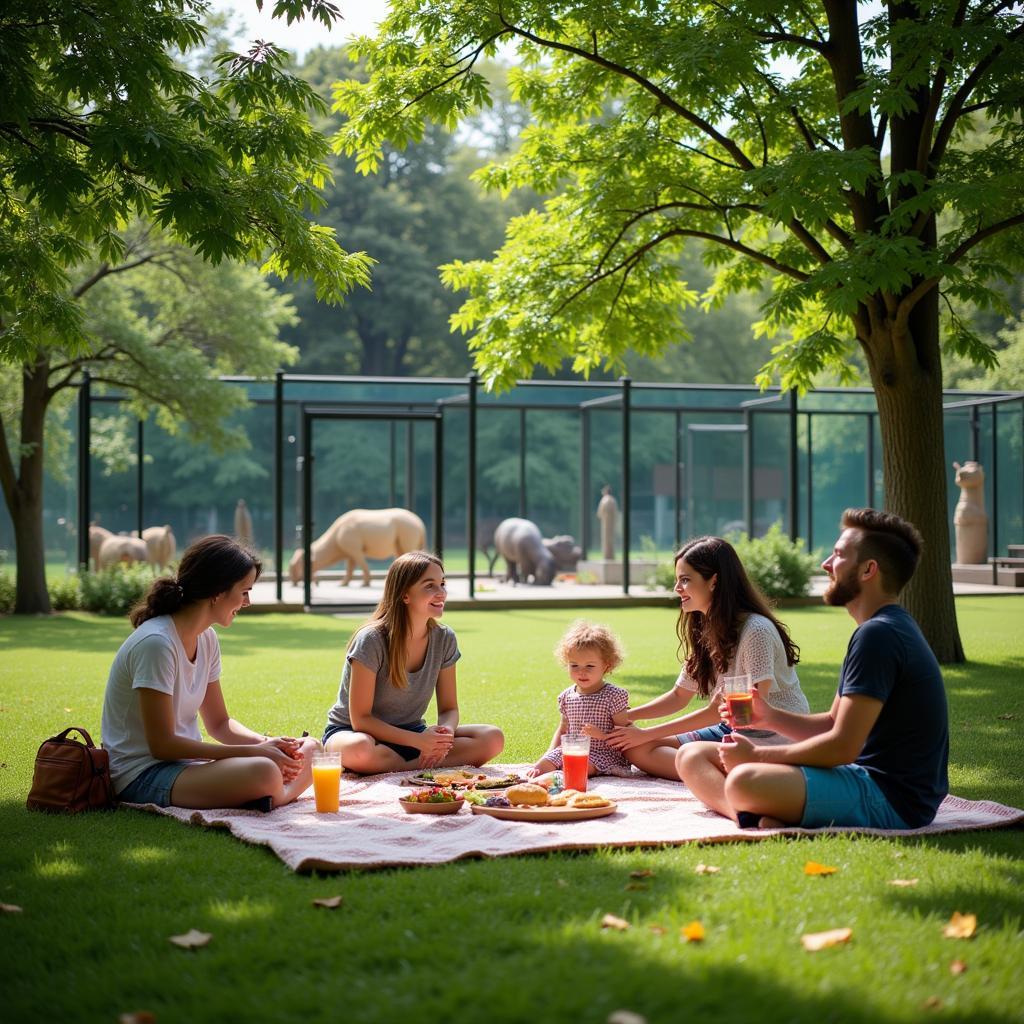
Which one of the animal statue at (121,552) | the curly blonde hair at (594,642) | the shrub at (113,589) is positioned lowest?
the shrub at (113,589)

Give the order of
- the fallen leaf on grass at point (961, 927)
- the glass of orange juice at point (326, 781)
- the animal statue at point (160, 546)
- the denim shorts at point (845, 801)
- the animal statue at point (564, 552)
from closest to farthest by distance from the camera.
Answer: the fallen leaf on grass at point (961, 927) < the denim shorts at point (845, 801) < the glass of orange juice at point (326, 781) < the animal statue at point (160, 546) < the animal statue at point (564, 552)

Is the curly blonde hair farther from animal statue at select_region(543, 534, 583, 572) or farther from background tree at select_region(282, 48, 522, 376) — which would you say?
background tree at select_region(282, 48, 522, 376)

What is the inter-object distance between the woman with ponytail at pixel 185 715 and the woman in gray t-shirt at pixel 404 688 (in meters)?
0.58

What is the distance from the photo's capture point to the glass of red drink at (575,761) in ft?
15.9

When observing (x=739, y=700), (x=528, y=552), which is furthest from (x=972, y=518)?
(x=739, y=700)

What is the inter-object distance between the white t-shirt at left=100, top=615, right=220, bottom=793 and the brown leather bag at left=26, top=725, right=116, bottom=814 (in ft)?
0.25

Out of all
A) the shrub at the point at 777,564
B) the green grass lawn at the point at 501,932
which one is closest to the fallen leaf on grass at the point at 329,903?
the green grass lawn at the point at 501,932

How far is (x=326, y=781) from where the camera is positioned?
4605 millimetres

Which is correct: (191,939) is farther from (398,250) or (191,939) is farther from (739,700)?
(398,250)

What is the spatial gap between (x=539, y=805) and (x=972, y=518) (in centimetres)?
1769

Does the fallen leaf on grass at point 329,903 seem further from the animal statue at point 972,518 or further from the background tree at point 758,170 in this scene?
the animal statue at point 972,518

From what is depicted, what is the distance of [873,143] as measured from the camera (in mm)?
9562

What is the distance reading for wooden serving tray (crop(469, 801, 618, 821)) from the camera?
4.49 m

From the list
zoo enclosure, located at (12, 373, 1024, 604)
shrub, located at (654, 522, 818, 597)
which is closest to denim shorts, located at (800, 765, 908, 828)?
zoo enclosure, located at (12, 373, 1024, 604)
